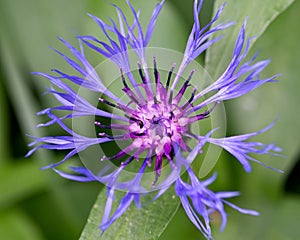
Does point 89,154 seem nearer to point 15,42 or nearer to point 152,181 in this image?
point 152,181

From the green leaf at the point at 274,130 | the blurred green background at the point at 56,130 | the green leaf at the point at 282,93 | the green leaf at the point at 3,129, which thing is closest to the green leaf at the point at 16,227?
the blurred green background at the point at 56,130

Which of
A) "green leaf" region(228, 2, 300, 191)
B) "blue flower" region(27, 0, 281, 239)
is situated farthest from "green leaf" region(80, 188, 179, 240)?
"green leaf" region(228, 2, 300, 191)

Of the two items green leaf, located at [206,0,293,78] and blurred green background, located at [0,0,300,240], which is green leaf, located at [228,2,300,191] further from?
green leaf, located at [206,0,293,78]

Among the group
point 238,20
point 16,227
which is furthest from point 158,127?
point 16,227

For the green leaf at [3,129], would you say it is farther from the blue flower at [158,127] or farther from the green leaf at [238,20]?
the green leaf at [238,20]

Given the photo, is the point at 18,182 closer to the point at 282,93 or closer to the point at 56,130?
the point at 56,130

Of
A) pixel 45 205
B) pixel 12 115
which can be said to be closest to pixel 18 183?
pixel 45 205
